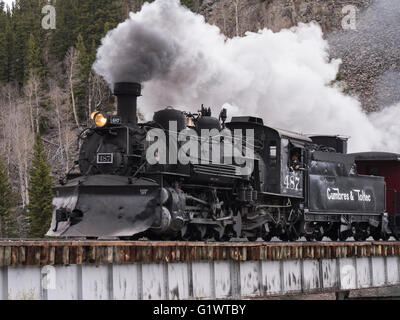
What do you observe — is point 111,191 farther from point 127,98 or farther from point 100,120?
point 127,98

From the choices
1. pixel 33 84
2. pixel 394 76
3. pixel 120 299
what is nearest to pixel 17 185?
pixel 33 84

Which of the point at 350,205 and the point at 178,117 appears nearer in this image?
the point at 178,117

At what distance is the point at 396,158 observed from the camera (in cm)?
3331

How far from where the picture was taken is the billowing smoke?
75.4 feet

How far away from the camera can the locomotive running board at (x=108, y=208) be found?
18984 millimetres

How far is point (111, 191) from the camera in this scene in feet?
63.3

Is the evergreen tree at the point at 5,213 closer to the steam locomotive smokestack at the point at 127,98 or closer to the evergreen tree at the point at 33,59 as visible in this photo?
the evergreen tree at the point at 33,59

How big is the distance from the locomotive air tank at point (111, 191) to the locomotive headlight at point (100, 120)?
0.31 feet

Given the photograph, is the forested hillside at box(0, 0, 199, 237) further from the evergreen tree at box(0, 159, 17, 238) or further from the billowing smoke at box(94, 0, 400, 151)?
the billowing smoke at box(94, 0, 400, 151)

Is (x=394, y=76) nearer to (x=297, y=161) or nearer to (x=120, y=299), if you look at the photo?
(x=297, y=161)

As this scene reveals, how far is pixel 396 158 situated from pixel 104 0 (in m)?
80.5
